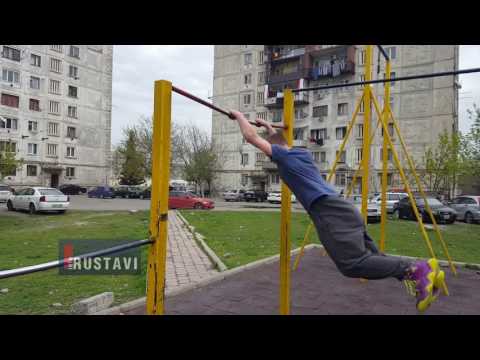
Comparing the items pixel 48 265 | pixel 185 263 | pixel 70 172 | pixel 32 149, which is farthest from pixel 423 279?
pixel 70 172

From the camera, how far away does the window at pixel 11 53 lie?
1452 inches

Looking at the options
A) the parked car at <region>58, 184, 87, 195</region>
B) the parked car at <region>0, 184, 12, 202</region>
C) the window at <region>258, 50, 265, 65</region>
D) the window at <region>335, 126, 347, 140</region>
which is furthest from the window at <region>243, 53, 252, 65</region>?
the parked car at <region>0, 184, 12, 202</region>

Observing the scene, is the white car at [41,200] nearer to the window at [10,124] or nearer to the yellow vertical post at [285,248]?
the yellow vertical post at [285,248]

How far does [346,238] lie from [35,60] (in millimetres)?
43753

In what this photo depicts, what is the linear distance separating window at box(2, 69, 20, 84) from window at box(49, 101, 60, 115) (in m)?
3.72

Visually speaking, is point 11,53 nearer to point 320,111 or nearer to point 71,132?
point 71,132

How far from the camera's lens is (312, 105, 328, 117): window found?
3972 cm

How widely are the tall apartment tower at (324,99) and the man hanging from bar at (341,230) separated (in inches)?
1063

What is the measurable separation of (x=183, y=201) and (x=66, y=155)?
24.6 m

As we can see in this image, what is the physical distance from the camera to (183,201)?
2338 centimetres

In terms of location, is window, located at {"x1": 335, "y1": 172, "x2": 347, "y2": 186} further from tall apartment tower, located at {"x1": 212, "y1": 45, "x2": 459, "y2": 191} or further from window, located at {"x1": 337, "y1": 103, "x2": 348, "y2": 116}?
window, located at {"x1": 337, "y1": 103, "x2": 348, "y2": 116}

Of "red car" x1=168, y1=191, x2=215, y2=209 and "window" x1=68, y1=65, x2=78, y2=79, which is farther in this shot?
"window" x1=68, y1=65, x2=78, y2=79

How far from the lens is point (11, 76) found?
1470 inches
